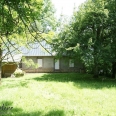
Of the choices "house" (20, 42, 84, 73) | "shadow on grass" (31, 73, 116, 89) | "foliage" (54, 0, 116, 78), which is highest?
"foliage" (54, 0, 116, 78)

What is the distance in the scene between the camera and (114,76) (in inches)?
1237

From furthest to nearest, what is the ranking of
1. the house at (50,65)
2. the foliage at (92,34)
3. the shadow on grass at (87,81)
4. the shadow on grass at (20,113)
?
1. the house at (50,65)
2. the foliage at (92,34)
3. the shadow on grass at (87,81)
4. the shadow on grass at (20,113)

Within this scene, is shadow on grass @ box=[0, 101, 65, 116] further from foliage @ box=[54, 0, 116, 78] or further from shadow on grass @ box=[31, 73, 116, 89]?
foliage @ box=[54, 0, 116, 78]

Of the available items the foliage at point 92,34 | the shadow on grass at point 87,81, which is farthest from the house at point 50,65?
the foliage at point 92,34

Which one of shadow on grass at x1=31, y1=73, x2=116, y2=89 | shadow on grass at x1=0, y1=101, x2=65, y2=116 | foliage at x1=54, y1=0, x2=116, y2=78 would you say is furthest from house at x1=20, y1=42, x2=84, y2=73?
shadow on grass at x1=0, y1=101, x2=65, y2=116

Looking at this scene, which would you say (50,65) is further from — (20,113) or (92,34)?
(20,113)

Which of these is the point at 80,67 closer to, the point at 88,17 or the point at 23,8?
the point at 88,17

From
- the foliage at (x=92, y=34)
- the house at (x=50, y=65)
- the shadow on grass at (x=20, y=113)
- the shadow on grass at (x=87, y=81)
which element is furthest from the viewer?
the house at (x=50, y=65)

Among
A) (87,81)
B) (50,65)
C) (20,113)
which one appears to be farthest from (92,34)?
(20,113)

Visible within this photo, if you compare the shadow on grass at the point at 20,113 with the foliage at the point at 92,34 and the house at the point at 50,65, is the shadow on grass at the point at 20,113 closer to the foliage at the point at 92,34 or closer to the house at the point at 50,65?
the foliage at the point at 92,34

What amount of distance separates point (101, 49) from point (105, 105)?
1298 centimetres

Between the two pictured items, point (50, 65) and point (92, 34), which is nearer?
A: point (92, 34)

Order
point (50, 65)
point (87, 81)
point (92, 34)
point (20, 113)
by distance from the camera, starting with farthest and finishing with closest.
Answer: point (50, 65)
point (92, 34)
point (87, 81)
point (20, 113)

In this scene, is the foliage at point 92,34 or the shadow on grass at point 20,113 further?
the foliage at point 92,34
